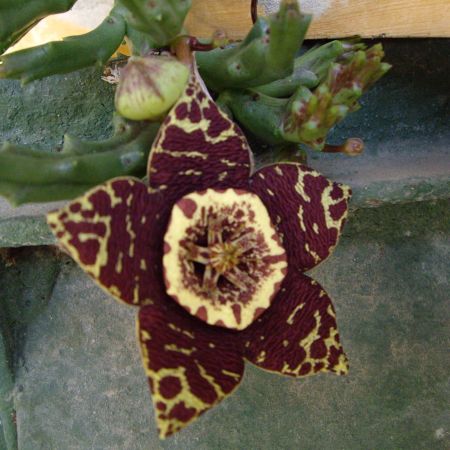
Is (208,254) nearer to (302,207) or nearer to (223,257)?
(223,257)

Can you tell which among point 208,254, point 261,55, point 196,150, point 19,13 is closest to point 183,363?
point 208,254

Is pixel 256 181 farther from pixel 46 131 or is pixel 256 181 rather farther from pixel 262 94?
pixel 46 131

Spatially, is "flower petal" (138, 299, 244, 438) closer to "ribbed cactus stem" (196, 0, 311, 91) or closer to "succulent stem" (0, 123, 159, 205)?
"succulent stem" (0, 123, 159, 205)

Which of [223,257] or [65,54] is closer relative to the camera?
[223,257]

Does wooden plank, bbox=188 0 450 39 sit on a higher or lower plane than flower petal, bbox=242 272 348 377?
higher

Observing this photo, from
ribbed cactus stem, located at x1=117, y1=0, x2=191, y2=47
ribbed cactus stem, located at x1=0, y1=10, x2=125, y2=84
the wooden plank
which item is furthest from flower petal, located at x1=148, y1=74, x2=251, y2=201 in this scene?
the wooden plank

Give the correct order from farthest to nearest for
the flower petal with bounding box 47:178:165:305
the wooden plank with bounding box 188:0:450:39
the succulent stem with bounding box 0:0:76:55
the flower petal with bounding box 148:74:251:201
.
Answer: the wooden plank with bounding box 188:0:450:39
the succulent stem with bounding box 0:0:76:55
the flower petal with bounding box 148:74:251:201
the flower petal with bounding box 47:178:165:305

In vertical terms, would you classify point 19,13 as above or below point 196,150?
above
